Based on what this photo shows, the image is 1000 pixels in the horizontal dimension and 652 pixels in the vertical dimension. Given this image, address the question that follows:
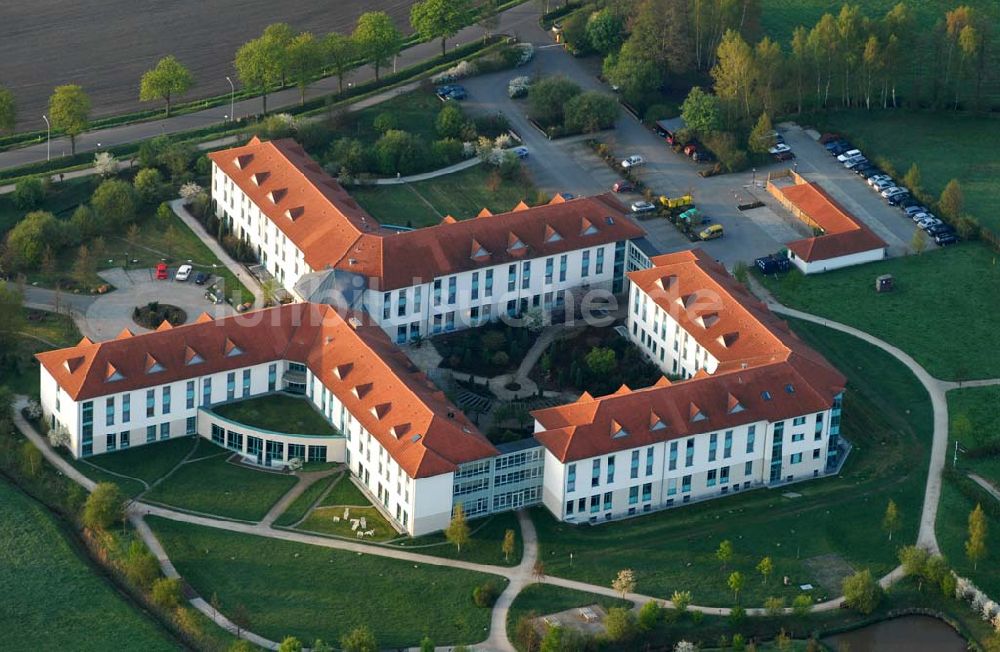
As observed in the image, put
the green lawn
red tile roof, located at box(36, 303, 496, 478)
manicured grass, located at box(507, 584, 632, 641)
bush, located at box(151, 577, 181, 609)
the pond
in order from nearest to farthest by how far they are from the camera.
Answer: bush, located at box(151, 577, 181, 609), manicured grass, located at box(507, 584, 632, 641), the pond, the green lawn, red tile roof, located at box(36, 303, 496, 478)

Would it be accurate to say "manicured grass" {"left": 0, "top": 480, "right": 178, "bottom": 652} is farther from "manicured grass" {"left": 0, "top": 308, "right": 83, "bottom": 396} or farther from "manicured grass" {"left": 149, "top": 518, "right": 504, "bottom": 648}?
"manicured grass" {"left": 0, "top": 308, "right": 83, "bottom": 396}

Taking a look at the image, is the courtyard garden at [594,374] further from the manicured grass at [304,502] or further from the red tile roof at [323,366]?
the manicured grass at [304,502]

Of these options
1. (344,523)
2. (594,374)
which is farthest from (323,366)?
(594,374)

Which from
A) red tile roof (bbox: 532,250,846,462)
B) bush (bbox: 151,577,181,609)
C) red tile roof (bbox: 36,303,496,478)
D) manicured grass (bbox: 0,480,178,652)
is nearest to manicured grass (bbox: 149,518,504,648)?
bush (bbox: 151,577,181,609)

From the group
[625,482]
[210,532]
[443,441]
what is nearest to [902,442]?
[625,482]

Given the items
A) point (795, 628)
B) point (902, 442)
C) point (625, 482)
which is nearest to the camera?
point (795, 628)

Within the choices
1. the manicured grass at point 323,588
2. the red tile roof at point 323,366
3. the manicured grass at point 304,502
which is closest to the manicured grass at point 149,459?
the red tile roof at point 323,366

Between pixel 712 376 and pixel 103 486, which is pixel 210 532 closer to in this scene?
pixel 103 486
